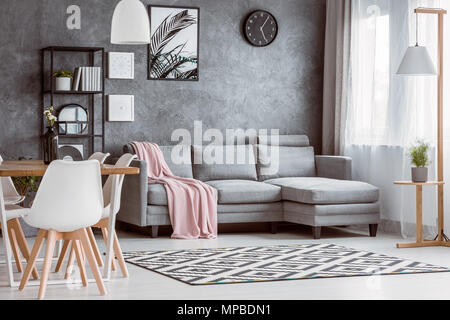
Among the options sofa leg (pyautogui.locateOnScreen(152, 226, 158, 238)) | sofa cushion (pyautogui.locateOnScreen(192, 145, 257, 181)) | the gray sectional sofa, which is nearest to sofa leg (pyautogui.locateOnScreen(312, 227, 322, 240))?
the gray sectional sofa

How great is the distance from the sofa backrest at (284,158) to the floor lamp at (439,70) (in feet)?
6.24

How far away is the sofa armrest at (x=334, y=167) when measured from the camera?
808 centimetres

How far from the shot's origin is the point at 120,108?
8086 mm

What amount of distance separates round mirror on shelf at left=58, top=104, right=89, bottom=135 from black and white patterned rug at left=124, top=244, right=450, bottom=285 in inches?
79.4

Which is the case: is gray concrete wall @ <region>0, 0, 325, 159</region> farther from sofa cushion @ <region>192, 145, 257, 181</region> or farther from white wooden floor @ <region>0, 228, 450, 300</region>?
white wooden floor @ <region>0, 228, 450, 300</region>

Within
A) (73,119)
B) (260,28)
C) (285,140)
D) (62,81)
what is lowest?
(285,140)

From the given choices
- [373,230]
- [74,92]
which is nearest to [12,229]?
[74,92]

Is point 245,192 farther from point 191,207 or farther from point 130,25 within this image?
point 130,25

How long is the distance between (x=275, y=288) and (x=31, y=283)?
4.89 feet

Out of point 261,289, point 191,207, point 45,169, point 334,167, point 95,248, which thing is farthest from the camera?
point 334,167

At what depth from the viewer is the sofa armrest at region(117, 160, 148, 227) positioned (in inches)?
280

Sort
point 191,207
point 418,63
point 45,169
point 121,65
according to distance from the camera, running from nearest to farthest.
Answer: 1. point 45,169
2. point 418,63
3. point 191,207
4. point 121,65

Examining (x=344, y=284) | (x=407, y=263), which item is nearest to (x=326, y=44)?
(x=407, y=263)

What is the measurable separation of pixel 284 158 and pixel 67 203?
4133 mm
